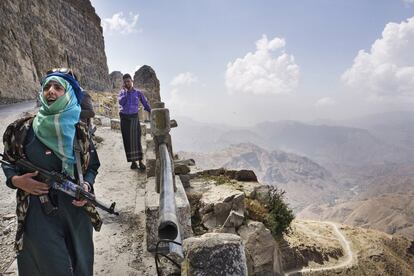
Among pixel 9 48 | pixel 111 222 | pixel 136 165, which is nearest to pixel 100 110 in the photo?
pixel 9 48

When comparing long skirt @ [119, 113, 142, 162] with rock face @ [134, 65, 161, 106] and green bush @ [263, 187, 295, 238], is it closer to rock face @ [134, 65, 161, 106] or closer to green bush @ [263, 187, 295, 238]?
green bush @ [263, 187, 295, 238]

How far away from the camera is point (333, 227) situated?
147 ft

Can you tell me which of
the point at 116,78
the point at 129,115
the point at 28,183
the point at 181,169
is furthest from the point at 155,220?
the point at 116,78

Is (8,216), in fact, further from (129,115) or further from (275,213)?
→ (275,213)

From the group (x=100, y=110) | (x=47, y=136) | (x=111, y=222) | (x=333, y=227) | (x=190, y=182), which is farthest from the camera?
(x=333, y=227)

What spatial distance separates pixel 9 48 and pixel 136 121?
21.8 m

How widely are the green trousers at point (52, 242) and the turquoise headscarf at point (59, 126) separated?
1.07 feet

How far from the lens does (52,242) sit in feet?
8.48

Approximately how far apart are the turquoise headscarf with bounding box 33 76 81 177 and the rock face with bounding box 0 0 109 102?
72.8ft

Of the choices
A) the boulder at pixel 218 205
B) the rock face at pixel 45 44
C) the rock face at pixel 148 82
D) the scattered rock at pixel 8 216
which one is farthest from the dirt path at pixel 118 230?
the rock face at pixel 148 82

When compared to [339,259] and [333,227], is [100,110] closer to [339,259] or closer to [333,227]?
[339,259]

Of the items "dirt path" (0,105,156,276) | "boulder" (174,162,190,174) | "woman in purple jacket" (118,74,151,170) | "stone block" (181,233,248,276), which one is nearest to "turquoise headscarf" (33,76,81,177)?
"stone block" (181,233,248,276)

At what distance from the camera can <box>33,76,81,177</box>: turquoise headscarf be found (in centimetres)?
263

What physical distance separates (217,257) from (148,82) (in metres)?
32.1
